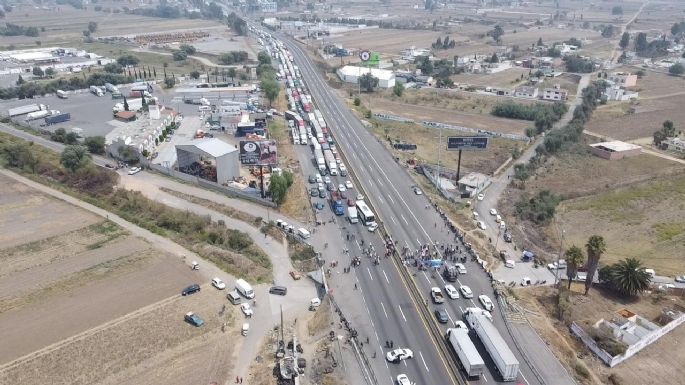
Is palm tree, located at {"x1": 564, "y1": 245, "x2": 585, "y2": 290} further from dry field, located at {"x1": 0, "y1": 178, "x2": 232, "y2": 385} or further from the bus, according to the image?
dry field, located at {"x1": 0, "y1": 178, "x2": 232, "y2": 385}

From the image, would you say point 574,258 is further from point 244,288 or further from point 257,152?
point 257,152

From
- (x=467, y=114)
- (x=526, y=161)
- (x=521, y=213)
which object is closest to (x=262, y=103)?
(x=467, y=114)

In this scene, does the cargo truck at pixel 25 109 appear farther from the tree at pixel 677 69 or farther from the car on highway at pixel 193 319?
the tree at pixel 677 69

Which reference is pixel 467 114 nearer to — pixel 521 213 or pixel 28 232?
pixel 521 213

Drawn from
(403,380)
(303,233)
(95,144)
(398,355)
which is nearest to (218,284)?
(303,233)

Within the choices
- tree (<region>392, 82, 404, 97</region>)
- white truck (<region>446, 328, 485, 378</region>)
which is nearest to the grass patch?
white truck (<region>446, 328, 485, 378</region>)

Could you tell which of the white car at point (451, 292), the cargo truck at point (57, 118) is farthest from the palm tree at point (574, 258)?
the cargo truck at point (57, 118)
